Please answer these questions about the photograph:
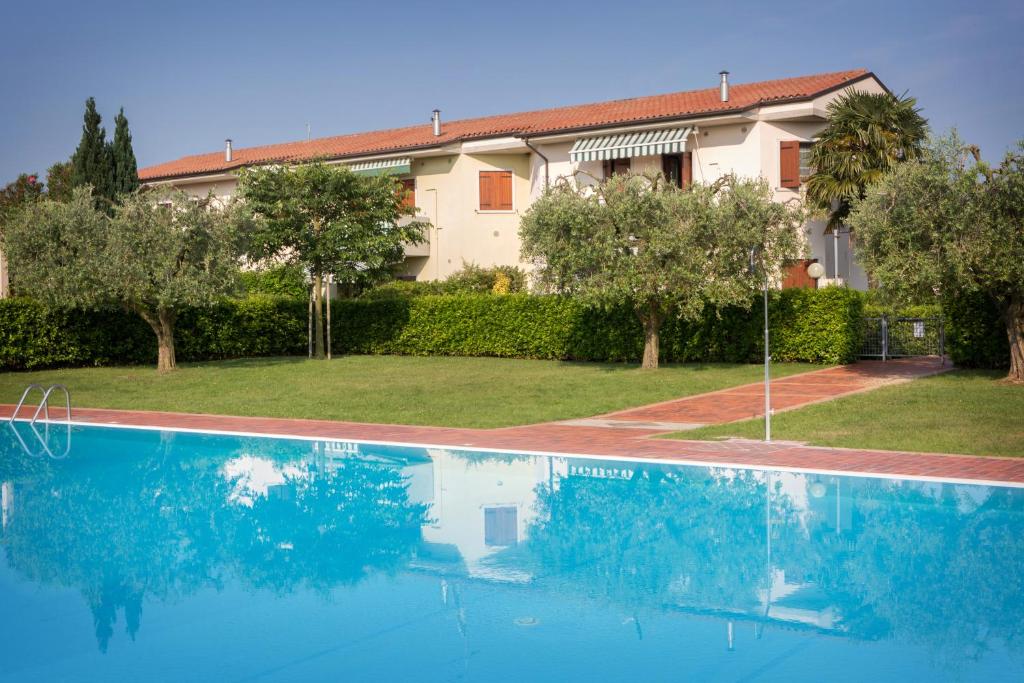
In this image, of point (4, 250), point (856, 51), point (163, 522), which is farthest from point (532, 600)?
point (856, 51)

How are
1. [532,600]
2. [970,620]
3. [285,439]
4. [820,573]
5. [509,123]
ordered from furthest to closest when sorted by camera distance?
[509,123], [285,439], [820,573], [532,600], [970,620]

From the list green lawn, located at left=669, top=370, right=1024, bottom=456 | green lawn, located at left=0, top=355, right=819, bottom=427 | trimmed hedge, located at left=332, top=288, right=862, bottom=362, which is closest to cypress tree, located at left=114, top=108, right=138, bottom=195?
trimmed hedge, located at left=332, top=288, right=862, bottom=362

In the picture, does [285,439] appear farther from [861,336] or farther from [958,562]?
[861,336]

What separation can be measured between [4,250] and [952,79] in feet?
82.6

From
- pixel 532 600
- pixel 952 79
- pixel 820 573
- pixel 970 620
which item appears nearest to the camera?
pixel 970 620

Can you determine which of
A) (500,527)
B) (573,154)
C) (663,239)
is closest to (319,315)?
(573,154)

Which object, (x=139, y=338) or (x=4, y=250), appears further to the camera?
(x=139, y=338)

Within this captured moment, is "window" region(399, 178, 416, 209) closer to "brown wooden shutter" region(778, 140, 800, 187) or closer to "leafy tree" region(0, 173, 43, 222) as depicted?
"brown wooden shutter" region(778, 140, 800, 187)

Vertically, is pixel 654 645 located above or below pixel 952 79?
below

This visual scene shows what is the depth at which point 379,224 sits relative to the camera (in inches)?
1218

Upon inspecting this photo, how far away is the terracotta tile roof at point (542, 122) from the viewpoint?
111 ft

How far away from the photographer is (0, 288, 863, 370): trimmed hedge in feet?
85.7

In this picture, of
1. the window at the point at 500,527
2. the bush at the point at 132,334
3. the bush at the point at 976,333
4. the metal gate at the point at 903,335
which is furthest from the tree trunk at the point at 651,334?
the window at the point at 500,527

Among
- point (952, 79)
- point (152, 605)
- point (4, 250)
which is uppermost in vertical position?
point (952, 79)
